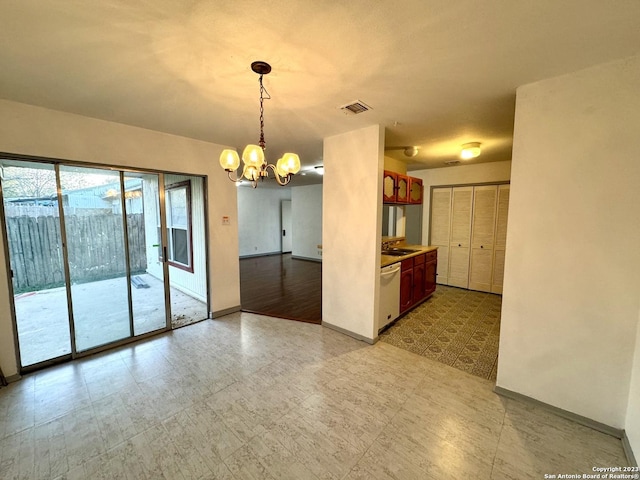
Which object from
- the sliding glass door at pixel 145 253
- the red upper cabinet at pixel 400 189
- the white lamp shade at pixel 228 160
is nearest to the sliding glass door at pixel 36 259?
the sliding glass door at pixel 145 253

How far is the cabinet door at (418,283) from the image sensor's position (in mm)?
4062

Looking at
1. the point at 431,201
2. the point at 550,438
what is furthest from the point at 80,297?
the point at 431,201

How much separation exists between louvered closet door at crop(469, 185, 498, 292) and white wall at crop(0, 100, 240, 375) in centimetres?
458

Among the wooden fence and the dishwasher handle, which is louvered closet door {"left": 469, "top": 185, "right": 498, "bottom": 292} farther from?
the wooden fence

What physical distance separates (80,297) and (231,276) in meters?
1.75

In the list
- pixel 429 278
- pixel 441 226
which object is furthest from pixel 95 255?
pixel 441 226

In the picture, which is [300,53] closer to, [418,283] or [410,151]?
[410,151]

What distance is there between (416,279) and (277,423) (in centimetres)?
299

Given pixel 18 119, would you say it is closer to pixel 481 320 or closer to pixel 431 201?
pixel 481 320

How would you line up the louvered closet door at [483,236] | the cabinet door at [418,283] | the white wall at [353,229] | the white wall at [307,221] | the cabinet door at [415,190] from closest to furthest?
Result: the white wall at [353,229], the cabinet door at [418,283], the cabinet door at [415,190], the louvered closet door at [483,236], the white wall at [307,221]

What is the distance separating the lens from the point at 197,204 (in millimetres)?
4027

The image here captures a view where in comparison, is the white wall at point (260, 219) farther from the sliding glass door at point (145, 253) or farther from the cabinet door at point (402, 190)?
the cabinet door at point (402, 190)

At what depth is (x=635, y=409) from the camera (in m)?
1.66

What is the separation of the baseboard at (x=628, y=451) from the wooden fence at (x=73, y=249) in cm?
477
